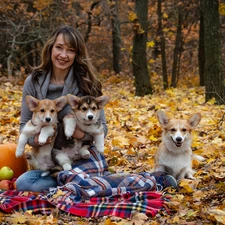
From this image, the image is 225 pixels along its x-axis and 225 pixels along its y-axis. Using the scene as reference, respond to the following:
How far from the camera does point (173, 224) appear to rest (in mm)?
3322

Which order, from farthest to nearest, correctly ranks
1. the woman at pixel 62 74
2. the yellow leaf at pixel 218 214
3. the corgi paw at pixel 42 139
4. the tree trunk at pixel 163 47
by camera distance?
the tree trunk at pixel 163 47 < the woman at pixel 62 74 < the corgi paw at pixel 42 139 < the yellow leaf at pixel 218 214

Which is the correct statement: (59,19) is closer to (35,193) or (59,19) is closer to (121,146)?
(121,146)

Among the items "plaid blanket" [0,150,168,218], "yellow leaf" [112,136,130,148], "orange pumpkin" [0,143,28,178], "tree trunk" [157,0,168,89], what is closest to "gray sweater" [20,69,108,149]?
"orange pumpkin" [0,143,28,178]

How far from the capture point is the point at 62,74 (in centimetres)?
485

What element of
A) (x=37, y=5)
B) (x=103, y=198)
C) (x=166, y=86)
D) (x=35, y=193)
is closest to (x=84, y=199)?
(x=103, y=198)

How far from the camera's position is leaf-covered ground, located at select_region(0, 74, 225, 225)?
136 inches

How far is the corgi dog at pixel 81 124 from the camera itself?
4.36m

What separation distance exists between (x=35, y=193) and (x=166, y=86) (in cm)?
1156

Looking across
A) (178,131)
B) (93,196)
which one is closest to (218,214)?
(93,196)

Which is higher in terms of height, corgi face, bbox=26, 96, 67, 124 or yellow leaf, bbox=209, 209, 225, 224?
corgi face, bbox=26, 96, 67, 124

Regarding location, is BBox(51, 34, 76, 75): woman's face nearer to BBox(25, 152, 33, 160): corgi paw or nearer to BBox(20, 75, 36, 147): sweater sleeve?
BBox(20, 75, 36, 147): sweater sleeve

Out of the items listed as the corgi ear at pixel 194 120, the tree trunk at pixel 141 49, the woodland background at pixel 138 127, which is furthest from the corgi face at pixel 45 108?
the tree trunk at pixel 141 49

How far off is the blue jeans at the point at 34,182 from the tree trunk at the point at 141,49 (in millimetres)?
8260

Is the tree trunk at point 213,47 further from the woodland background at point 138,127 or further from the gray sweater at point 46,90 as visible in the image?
the gray sweater at point 46,90
